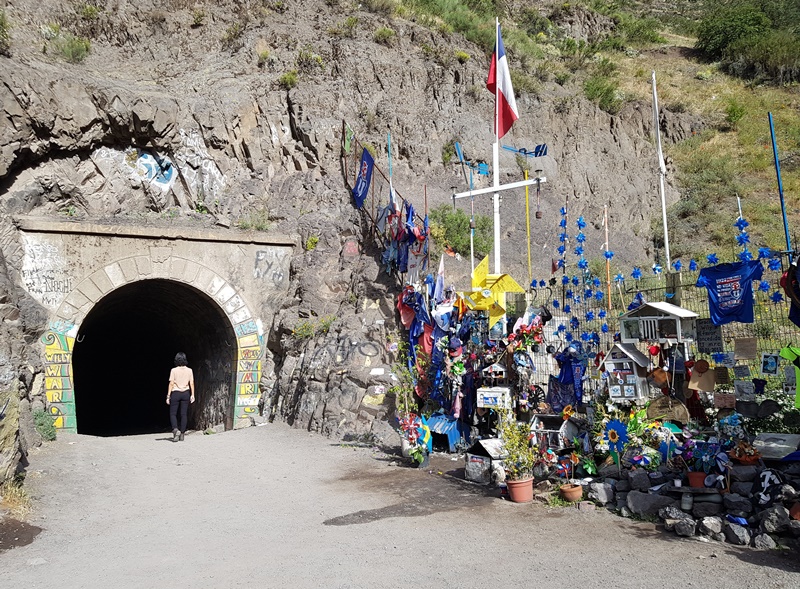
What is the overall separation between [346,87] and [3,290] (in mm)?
11783

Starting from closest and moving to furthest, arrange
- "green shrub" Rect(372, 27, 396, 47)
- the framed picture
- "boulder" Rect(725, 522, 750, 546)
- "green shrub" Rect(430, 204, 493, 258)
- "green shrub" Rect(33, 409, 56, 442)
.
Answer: "boulder" Rect(725, 522, 750, 546) < the framed picture < "green shrub" Rect(33, 409, 56, 442) < "green shrub" Rect(430, 204, 493, 258) < "green shrub" Rect(372, 27, 396, 47)

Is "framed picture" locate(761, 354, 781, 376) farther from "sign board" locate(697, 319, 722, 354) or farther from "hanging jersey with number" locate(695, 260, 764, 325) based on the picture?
"sign board" locate(697, 319, 722, 354)

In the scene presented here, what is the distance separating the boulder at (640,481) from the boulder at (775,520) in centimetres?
129

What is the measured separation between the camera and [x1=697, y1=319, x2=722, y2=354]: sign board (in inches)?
294

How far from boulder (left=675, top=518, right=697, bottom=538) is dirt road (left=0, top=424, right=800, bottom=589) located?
3.8 inches

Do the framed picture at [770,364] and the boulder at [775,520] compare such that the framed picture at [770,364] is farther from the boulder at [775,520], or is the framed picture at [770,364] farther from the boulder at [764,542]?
the boulder at [764,542]

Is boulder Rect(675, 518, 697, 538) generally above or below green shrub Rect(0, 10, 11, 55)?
below

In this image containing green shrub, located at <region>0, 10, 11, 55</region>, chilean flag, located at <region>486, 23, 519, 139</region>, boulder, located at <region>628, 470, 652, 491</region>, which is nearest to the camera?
boulder, located at <region>628, 470, 652, 491</region>

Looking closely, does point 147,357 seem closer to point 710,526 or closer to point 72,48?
point 72,48

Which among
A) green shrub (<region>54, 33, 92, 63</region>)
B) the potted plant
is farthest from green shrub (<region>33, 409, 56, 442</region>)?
green shrub (<region>54, 33, 92, 63</region>)

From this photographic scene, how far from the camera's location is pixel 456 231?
56.5 ft

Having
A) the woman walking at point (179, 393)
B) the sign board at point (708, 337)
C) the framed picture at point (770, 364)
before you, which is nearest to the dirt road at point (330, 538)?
the framed picture at point (770, 364)

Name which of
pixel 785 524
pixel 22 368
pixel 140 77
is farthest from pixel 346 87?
pixel 785 524

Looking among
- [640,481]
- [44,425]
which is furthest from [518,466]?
[44,425]
